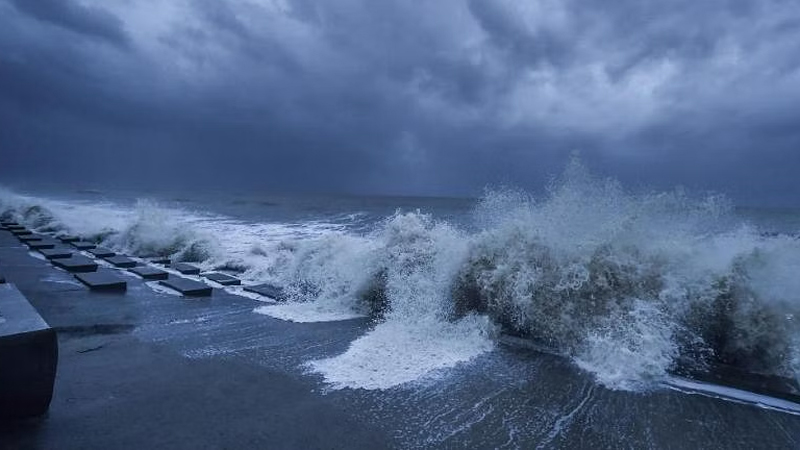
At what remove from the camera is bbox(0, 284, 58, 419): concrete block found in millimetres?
2807

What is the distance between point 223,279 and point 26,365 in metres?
Result: 5.95

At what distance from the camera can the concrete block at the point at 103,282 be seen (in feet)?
23.6

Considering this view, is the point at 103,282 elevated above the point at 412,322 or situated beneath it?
situated beneath

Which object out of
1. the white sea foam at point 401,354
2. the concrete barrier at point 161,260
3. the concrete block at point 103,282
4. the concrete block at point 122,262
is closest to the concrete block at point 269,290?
the concrete block at point 103,282

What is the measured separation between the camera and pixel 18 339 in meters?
2.80

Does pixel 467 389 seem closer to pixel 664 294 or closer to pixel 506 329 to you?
pixel 506 329

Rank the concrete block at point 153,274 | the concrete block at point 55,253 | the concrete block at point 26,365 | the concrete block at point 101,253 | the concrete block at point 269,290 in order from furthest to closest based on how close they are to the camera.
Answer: the concrete block at point 101,253 → the concrete block at point 55,253 → the concrete block at point 153,274 → the concrete block at point 269,290 → the concrete block at point 26,365

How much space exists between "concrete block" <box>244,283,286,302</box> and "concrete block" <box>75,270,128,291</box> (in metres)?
2.01

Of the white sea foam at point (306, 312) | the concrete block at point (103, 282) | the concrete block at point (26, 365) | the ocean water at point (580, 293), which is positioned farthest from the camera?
the concrete block at point (103, 282)

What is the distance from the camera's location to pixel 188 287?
7.46m

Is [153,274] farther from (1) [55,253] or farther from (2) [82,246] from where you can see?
(2) [82,246]

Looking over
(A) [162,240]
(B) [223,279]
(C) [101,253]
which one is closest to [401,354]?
(B) [223,279]

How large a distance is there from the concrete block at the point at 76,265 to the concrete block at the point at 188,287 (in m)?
2.02

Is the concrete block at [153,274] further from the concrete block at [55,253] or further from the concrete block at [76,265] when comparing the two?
the concrete block at [55,253]
